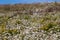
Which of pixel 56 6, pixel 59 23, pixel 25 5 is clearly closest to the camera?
pixel 59 23

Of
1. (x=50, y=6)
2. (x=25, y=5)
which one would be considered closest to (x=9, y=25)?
(x=50, y=6)

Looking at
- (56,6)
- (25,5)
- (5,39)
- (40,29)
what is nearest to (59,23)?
(40,29)

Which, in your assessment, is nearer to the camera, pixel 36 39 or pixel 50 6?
pixel 36 39

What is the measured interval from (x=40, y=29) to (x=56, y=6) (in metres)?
7.39

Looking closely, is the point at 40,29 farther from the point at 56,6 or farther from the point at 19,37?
the point at 56,6

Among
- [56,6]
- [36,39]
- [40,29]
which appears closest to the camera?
[36,39]

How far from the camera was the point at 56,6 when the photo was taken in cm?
1806

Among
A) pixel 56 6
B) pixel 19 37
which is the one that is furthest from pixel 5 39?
pixel 56 6

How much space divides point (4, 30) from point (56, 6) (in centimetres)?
771

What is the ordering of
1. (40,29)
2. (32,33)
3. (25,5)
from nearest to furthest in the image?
(32,33) → (40,29) → (25,5)

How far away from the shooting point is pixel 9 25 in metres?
12.4

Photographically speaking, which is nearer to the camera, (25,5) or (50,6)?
(50,6)

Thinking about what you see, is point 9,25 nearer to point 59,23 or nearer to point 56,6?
point 59,23

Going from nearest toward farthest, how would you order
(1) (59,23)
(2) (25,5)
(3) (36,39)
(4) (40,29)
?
(3) (36,39) → (4) (40,29) → (1) (59,23) → (2) (25,5)
